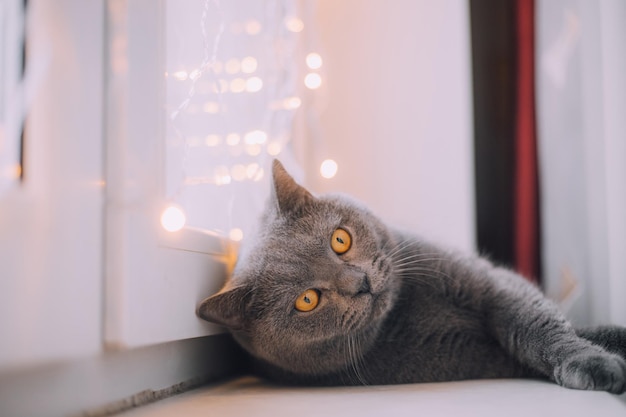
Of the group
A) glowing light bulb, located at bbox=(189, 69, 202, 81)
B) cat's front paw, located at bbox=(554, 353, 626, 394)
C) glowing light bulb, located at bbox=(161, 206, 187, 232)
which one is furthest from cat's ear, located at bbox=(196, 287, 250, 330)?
cat's front paw, located at bbox=(554, 353, 626, 394)

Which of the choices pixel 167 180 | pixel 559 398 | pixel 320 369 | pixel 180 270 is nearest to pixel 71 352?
pixel 180 270

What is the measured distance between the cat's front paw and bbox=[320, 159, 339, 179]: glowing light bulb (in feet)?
3.75

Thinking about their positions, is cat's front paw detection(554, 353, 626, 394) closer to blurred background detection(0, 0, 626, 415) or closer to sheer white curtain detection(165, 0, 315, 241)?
blurred background detection(0, 0, 626, 415)

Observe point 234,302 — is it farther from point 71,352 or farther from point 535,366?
point 535,366

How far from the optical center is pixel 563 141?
6.07 ft

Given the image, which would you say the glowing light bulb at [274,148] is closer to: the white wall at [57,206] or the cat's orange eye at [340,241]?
the cat's orange eye at [340,241]

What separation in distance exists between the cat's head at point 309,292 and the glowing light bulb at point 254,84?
16.5 inches

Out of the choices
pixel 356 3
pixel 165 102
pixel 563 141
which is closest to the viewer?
pixel 165 102

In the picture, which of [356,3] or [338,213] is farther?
[356,3]

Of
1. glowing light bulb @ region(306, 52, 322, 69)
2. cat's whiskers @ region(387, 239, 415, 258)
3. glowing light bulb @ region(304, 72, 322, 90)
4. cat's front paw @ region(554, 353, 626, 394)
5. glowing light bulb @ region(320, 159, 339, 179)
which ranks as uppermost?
glowing light bulb @ region(306, 52, 322, 69)

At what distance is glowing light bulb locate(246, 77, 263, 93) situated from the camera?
5.08 ft

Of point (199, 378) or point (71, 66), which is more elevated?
point (71, 66)

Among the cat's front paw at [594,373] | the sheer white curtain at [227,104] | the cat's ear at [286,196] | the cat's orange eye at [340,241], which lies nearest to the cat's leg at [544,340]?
the cat's front paw at [594,373]

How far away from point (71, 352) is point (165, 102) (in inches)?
16.5
